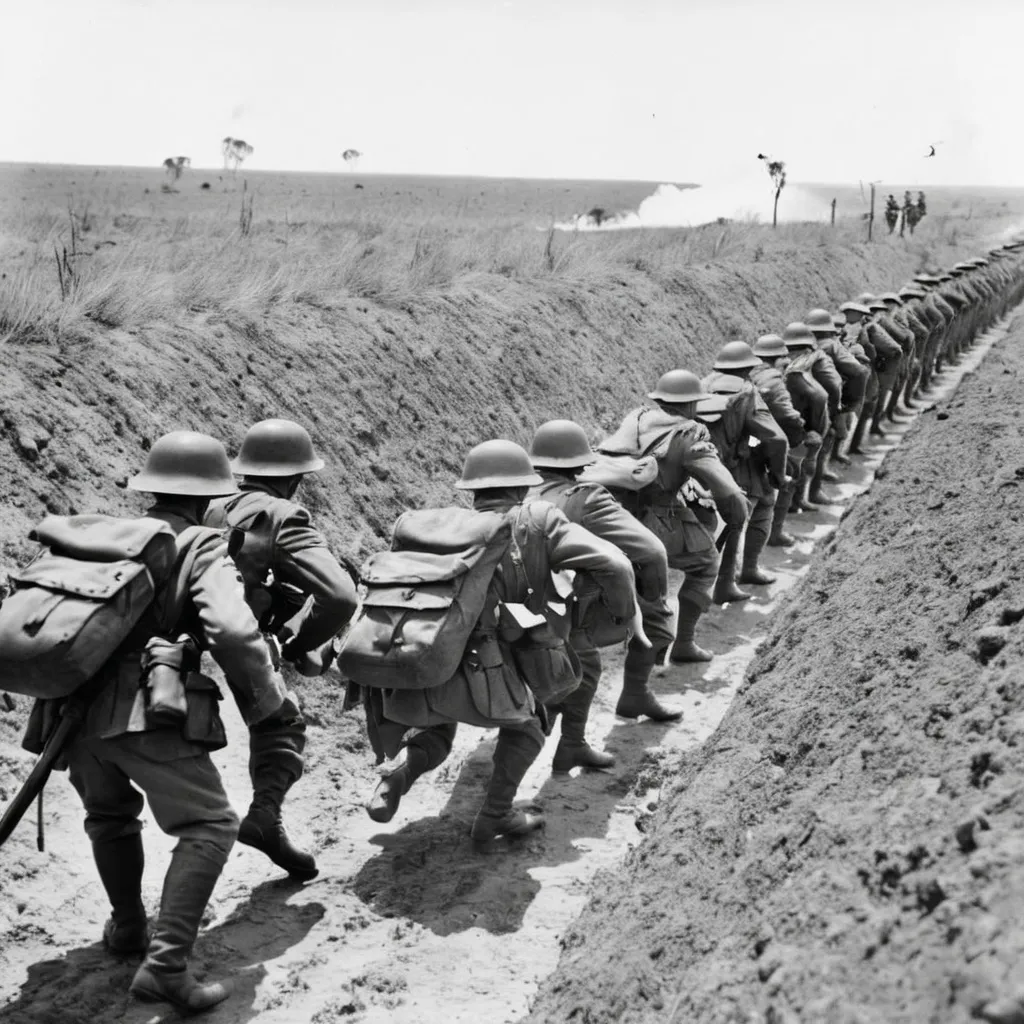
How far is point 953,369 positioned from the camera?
21438 millimetres

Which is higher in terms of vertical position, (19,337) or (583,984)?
(19,337)

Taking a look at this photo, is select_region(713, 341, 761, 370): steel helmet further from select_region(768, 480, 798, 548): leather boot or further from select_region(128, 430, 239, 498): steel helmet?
select_region(128, 430, 239, 498): steel helmet

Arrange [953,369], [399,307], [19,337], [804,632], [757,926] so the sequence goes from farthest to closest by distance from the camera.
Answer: [953,369] < [399,307] < [19,337] < [804,632] < [757,926]

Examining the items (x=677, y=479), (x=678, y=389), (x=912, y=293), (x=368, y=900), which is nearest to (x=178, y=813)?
(x=368, y=900)

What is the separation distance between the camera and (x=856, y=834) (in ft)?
9.43

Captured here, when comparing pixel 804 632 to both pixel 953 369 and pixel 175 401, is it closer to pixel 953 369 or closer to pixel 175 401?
pixel 175 401

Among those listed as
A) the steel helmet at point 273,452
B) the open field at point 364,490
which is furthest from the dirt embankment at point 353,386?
the steel helmet at point 273,452

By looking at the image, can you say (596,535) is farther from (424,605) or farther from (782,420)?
(782,420)

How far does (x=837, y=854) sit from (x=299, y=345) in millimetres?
7007

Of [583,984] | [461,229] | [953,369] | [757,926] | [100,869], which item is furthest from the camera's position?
[953,369]

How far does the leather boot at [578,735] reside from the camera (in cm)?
600

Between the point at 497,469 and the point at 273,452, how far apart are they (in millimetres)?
1000

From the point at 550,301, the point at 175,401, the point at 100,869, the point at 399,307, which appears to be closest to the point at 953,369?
the point at 550,301

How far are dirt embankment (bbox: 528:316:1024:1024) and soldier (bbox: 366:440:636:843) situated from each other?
73 cm
